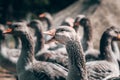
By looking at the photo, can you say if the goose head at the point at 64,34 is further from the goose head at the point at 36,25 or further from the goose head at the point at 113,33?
the goose head at the point at 36,25

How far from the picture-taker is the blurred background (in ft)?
72.0

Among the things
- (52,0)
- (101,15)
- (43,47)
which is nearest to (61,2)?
(52,0)

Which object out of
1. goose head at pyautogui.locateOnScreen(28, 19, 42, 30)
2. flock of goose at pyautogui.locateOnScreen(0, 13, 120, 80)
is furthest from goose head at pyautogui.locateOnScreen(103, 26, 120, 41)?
goose head at pyautogui.locateOnScreen(28, 19, 42, 30)

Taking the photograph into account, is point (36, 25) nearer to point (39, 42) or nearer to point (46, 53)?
point (39, 42)

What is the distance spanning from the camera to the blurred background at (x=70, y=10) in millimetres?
21938

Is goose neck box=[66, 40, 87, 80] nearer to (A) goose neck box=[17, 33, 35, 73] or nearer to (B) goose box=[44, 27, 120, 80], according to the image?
(B) goose box=[44, 27, 120, 80]

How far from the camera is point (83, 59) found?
9.41 meters

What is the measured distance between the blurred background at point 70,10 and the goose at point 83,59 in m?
6.26

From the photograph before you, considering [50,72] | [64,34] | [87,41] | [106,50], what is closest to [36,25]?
[87,41]

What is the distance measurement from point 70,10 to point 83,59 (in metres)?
16.1

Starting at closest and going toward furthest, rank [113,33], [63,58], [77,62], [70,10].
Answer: [77,62] → [63,58] → [113,33] → [70,10]

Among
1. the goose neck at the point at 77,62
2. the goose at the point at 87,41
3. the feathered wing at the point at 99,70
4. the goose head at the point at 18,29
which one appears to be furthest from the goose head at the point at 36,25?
the goose neck at the point at 77,62

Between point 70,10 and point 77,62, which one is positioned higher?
point 70,10

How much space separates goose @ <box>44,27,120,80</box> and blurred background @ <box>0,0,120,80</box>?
6.26 metres
